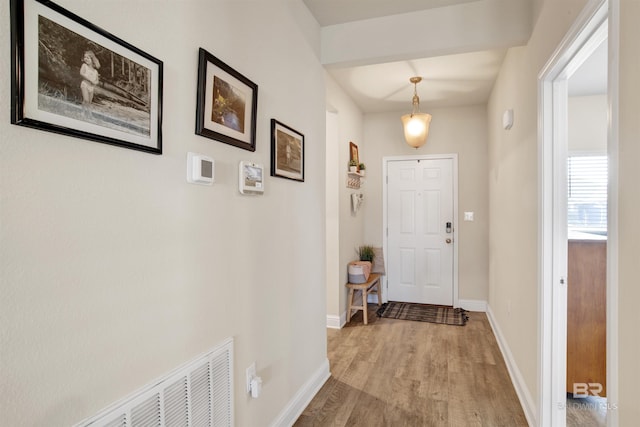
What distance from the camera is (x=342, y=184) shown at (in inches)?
154

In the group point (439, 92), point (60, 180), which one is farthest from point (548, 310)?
point (439, 92)

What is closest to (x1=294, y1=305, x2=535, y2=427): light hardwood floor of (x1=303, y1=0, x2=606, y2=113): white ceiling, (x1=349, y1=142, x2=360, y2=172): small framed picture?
(x1=349, y1=142, x2=360, y2=172): small framed picture

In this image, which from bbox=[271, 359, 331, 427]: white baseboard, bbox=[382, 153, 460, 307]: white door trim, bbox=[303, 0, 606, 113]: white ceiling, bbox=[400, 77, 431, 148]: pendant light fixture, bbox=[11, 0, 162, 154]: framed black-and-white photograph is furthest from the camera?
bbox=[382, 153, 460, 307]: white door trim

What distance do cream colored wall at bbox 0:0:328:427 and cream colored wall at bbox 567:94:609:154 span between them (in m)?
3.41

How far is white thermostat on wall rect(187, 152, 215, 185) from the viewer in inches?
51.3

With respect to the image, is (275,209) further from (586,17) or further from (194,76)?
(586,17)

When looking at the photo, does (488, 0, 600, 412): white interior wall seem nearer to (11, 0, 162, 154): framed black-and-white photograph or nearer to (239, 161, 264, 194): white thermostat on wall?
(239, 161, 264, 194): white thermostat on wall

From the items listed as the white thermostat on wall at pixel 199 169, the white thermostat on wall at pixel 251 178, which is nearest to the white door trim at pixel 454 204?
the white thermostat on wall at pixel 251 178

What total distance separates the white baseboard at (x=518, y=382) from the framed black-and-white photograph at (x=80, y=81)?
2382 millimetres

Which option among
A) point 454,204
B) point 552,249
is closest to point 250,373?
point 552,249

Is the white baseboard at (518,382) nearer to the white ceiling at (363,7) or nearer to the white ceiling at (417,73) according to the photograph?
the white ceiling at (417,73)

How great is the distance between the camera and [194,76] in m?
1.33

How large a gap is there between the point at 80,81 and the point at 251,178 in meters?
0.83

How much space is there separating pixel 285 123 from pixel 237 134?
1.81 ft
